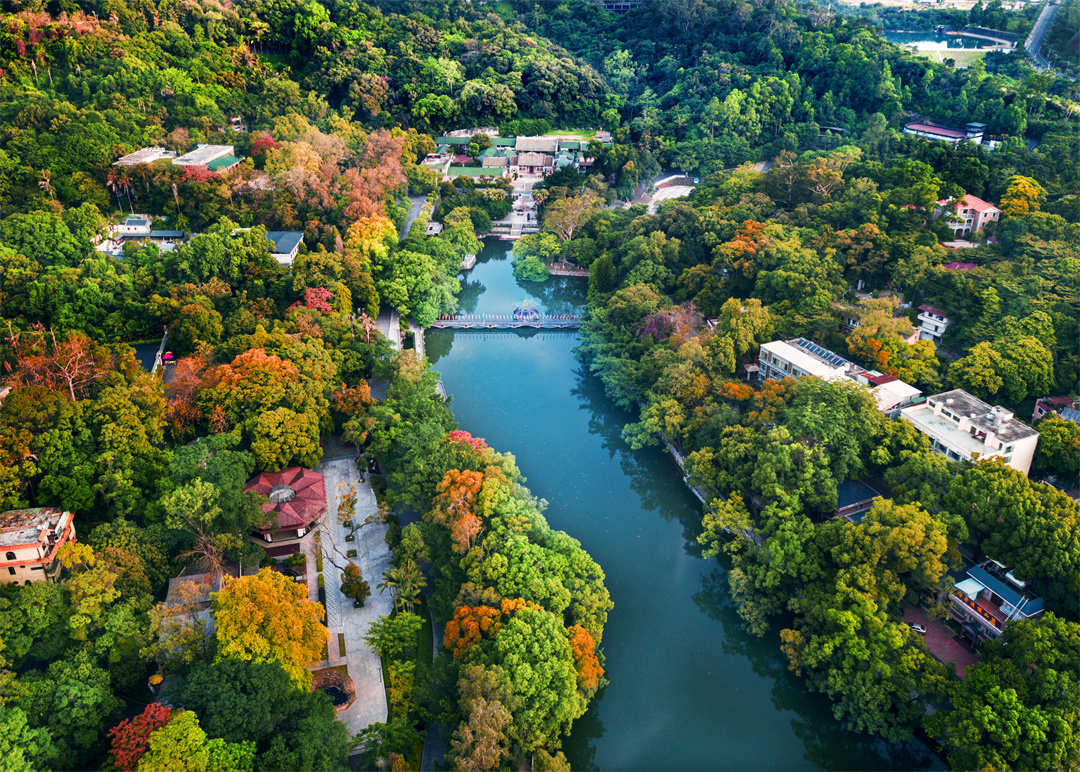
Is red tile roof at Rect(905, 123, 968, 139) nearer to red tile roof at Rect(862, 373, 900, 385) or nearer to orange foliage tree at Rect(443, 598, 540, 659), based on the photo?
red tile roof at Rect(862, 373, 900, 385)

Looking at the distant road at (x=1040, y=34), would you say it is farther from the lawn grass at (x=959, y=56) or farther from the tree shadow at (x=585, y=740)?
the tree shadow at (x=585, y=740)

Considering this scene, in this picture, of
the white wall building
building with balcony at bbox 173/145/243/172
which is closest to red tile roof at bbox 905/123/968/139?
the white wall building

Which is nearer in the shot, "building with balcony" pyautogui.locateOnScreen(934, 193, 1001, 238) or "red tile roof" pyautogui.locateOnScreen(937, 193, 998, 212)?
"building with balcony" pyautogui.locateOnScreen(934, 193, 1001, 238)

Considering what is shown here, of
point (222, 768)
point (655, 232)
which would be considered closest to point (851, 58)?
point (655, 232)

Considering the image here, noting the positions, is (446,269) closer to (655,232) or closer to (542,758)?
(655,232)

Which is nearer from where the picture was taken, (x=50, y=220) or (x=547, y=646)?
(x=547, y=646)

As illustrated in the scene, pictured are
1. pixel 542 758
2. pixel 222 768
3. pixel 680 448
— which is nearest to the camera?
pixel 222 768
